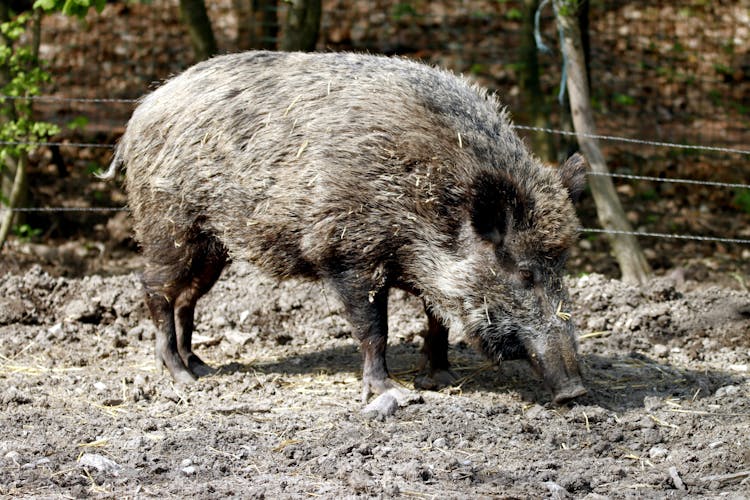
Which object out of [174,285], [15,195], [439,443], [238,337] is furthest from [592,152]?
[15,195]

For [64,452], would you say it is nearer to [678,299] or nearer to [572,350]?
[572,350]

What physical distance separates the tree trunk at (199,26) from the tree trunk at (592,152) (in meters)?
3.20

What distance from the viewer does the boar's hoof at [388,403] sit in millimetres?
5262

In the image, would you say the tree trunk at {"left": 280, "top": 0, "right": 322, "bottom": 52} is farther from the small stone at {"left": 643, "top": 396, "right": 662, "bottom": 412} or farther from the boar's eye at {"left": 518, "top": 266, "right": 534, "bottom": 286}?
the small stone at {"left": 643, "top": 396, "right": 662, "bottom": 412}

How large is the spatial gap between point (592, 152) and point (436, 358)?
282 centimetres

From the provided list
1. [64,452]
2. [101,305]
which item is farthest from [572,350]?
[101,305]

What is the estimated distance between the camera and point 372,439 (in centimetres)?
480

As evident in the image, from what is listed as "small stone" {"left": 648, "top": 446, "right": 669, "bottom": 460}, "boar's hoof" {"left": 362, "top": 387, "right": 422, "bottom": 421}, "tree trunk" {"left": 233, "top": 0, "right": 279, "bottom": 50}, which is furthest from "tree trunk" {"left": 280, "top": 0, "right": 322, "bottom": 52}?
"small stone" {"left": 648, "top": 446, "right": 669, "bottom": 460}

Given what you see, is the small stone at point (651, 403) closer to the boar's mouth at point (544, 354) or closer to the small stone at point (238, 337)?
the boar's mouth at point (544, 354)

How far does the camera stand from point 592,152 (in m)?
8.05

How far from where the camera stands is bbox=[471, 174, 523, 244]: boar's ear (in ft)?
17.5

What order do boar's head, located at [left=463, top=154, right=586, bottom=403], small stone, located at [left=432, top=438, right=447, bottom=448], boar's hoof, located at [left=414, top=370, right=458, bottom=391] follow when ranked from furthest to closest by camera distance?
boar's hoof, located at [left=414, top=370, right=458, bottom=391] < boar's head, located at [left=463, top=154, right=586, bottom=403] < small stone, located at [left=432, top=438, right=447, bottom=448]

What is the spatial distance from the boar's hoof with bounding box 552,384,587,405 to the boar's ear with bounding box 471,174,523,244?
2.91 ft

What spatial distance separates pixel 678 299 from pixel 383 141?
10.2 ft
